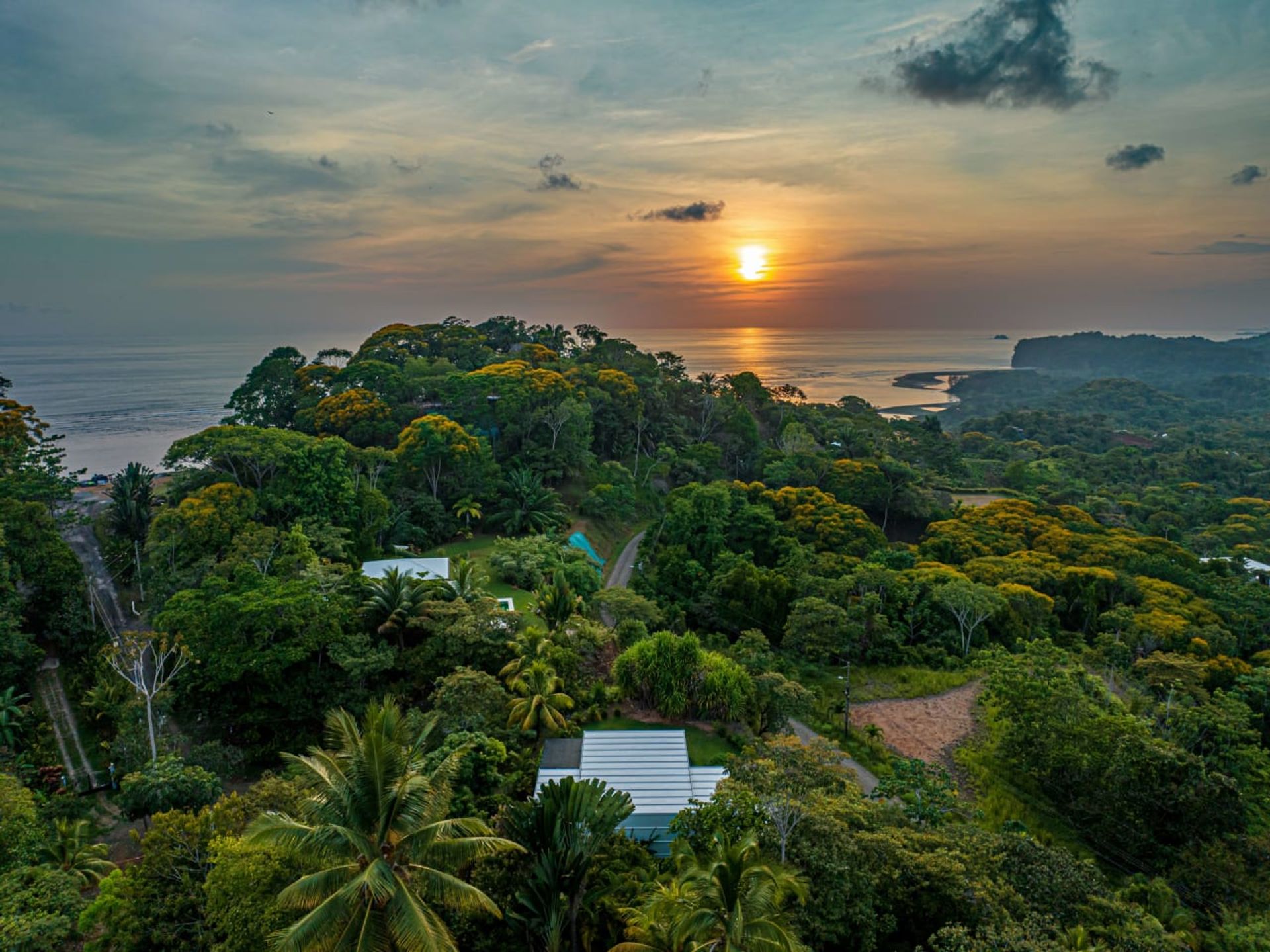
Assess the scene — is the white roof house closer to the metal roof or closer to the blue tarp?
the blue tarp

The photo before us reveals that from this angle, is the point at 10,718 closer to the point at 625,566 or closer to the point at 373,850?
the point at 373,850

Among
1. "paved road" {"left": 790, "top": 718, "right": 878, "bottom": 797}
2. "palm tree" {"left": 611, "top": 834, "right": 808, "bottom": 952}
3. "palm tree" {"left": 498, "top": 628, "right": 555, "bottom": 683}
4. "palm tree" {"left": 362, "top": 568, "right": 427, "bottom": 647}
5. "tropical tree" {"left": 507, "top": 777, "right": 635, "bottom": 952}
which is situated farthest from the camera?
"palm tree" {"left": 362, "top": 568, "right": 427, "bottom": 647}

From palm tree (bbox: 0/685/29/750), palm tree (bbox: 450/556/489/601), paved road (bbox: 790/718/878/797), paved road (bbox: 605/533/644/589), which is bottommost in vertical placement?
paved road (bbox: 790/718/878/797)

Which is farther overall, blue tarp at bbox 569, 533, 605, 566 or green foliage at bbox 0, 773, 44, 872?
blue tarp at bbox 569, 533, 605, 566

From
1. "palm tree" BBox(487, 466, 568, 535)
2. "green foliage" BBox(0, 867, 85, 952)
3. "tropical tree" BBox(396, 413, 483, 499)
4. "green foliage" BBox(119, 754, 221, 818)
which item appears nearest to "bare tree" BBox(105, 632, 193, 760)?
"green foliage" BBox(119, 754, 221, 818)

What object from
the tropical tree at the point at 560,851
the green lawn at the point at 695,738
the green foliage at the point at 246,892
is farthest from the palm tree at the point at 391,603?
the green foliage at the point at 246,892

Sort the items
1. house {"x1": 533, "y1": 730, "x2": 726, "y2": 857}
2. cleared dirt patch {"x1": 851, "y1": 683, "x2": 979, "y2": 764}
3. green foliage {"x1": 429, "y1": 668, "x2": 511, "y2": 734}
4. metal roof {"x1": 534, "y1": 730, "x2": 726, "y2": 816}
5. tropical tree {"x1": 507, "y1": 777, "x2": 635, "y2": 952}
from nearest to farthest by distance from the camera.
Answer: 1. tropical tree {"x1": 507, "y1": 777, "x2": 635, "y2": 952}
2. house {"x1": 533, "y1": 730, "x2": 726, "y2": 857}
3. metal roof {"x1": 534, "y1": 730, "x2": 726, "y2": 816}
4. green foliage {"x1": 429, "y1": 668, "x2": 511, "y2": 734}
5. cleared dirt patch {"x1": 851, "y1": 683, "x2": 979, "y2": 764}

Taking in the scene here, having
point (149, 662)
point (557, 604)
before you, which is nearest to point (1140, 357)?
point (557, 604)
